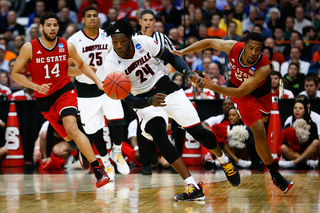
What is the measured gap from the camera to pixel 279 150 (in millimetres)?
8734

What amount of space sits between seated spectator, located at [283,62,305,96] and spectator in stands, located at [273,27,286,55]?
185 cm

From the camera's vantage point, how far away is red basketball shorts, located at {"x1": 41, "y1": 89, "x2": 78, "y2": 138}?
6094mm

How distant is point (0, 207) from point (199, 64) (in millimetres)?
7417

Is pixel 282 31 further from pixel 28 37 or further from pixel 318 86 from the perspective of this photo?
pixel 28 37

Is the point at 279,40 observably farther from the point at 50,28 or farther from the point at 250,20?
the point at 50,28

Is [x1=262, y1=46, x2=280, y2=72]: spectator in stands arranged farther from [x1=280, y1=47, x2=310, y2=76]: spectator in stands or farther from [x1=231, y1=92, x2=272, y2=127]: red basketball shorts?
[x1=231, y1=92, x2=272, y2=127]: red basketball shorts

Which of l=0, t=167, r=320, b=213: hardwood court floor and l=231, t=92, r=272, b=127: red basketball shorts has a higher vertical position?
l=231, t=92, r=272, b=127: red basketball shorts

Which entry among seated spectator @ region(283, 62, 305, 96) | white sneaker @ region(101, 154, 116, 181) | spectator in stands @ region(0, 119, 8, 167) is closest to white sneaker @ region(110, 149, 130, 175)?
white sneaker @ region(101, 154, 116, 181)

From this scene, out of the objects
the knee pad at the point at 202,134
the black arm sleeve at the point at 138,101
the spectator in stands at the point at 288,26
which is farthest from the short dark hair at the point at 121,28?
the spectator in stands at the point at 288,26

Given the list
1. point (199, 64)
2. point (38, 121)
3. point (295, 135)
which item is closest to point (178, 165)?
point (295, 135)

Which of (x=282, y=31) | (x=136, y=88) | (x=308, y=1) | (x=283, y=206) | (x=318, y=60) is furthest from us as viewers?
(x=308, y=1)

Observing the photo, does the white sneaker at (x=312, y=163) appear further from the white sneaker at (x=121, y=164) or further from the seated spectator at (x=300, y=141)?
the white sneaker at (x=121, y=164)

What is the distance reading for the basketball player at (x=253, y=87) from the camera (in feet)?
18.2

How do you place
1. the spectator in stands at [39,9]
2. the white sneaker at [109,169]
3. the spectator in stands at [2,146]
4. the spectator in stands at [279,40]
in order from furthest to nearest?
the spectator in stands at [39,9]
the spectator in stands at [279,40]
the spectator in stands at [2,146]
the white sneaker at [109,169]
